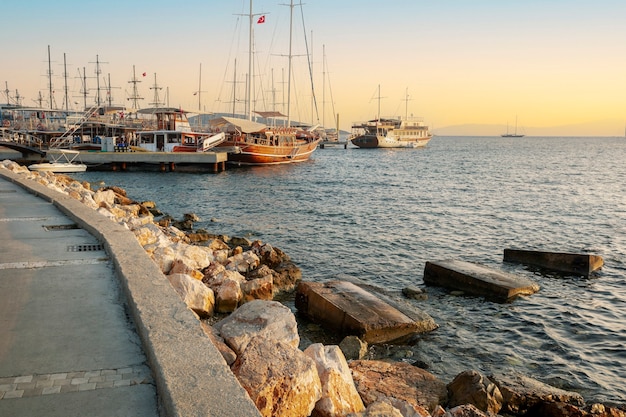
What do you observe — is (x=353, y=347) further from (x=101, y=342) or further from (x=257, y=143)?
(x=257, y=143)

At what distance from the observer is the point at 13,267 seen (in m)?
6.57

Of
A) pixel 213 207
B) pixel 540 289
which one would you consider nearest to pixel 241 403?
pixel 540 289

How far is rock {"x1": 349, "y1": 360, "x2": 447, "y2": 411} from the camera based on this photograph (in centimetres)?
577

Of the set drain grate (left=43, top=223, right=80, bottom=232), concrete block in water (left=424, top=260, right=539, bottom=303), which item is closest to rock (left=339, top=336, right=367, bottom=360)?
concrete block in water (left=424, top=260, right=539, bottom=303)

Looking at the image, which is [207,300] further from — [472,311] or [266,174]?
[266,174]

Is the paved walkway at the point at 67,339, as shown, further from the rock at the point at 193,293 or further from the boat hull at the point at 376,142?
the boat hull at the point at 376,142

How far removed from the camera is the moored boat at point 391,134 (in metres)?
99.7

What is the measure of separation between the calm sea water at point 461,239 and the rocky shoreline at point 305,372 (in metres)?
1.05

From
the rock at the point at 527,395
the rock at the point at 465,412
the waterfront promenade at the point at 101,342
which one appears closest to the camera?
the waterfront promenade at the point at 101,342

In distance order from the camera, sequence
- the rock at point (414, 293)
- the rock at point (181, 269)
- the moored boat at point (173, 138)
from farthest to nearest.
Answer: the moored boat at point (173, 138) → the rock at point (414, 293) → the rock at point (181, 269)

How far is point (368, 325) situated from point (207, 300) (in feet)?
8.13

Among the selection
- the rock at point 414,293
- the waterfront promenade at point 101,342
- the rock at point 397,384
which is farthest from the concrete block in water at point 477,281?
the waterfront promenade at point 101,342

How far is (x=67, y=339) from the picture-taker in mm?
4383

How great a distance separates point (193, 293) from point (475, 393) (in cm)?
411
